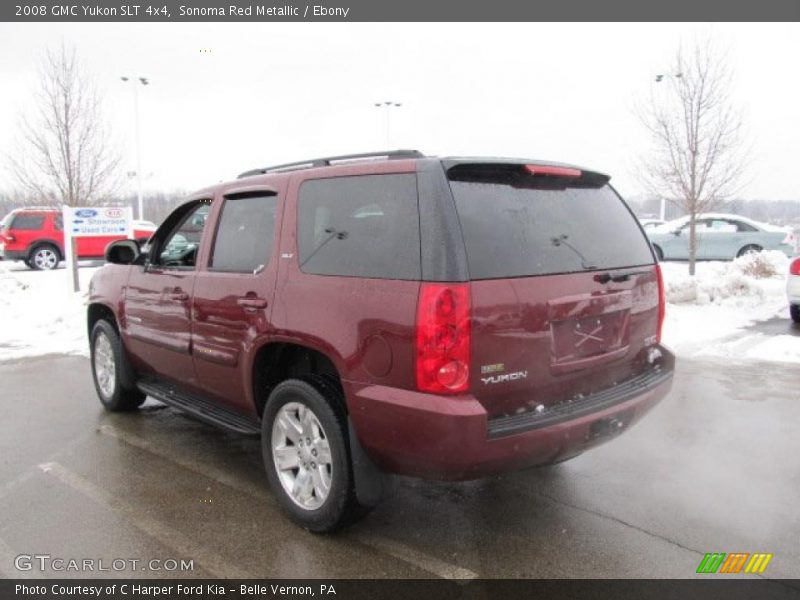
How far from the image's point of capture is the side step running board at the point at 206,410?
12.4 feet

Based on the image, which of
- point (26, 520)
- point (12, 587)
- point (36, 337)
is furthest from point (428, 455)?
point (36, 337)

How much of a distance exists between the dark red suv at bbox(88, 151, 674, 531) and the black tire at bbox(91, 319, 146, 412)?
1.42m

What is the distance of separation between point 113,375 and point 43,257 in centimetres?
1699

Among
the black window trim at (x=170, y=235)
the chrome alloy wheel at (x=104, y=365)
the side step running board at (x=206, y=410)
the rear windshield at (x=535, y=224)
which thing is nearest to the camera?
the rear windshield at (x=535, y=224)

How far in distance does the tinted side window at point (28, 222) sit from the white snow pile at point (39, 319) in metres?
5.36

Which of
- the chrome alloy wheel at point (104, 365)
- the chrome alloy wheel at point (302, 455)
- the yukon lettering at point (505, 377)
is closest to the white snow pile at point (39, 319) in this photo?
the chrome alloy wheel at point (104, 365)

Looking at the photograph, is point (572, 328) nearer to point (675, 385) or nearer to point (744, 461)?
point (744, 461)

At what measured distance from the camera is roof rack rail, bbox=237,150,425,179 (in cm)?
316

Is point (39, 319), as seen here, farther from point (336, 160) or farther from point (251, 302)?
point (336, 160)

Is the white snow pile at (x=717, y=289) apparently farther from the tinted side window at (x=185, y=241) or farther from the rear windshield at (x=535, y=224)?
the tinted side window at (x=185, y=241)

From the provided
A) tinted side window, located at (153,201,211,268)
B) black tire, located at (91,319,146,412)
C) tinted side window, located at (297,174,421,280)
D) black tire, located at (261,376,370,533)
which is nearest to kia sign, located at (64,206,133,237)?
black tire, located at (91,319,146,412)

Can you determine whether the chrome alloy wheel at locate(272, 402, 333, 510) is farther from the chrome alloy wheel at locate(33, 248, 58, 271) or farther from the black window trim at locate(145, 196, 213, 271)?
the chrome alloy wheel at locate(33, 248, 58, 271)

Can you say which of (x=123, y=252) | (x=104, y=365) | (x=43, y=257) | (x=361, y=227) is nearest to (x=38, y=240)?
(x=43, y=257)

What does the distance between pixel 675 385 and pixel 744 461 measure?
1.93 metres
